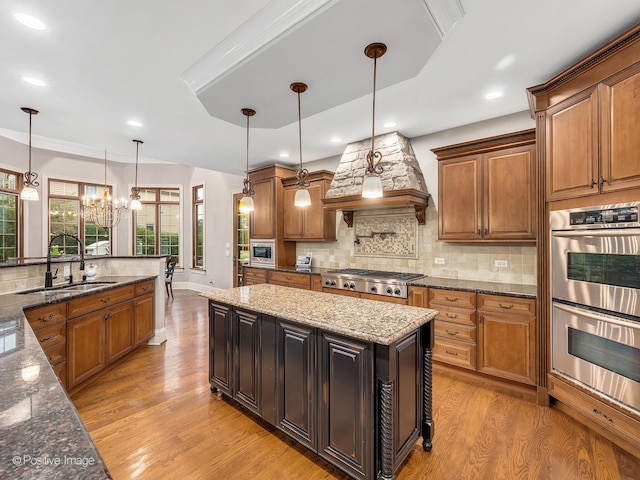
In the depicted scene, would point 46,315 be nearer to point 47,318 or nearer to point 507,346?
point 47,318

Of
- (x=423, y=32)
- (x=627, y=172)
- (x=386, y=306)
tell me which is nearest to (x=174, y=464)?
(x=386, y=306)

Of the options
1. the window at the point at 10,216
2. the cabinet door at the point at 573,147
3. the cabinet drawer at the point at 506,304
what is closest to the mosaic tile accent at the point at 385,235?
the cabinet drawer at the point at 506,304

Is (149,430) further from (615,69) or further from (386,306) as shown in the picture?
(615,69)

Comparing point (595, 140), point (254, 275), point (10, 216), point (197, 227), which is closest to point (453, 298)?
point (595, 140)

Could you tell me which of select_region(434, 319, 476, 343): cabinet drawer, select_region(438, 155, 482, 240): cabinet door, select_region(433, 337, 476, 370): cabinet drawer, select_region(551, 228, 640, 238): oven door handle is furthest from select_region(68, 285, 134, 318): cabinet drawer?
select_region(551, 228, 640, 238): oven door handle

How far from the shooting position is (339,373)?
67.4 inches

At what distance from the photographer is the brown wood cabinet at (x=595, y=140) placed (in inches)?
74.9

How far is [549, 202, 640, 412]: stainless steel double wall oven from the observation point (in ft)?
6.21

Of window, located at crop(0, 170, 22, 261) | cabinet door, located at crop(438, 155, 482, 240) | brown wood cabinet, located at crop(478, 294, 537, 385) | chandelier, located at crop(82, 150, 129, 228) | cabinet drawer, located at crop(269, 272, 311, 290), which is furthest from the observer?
chandelier, located at crop(82, 150, 129, 228)

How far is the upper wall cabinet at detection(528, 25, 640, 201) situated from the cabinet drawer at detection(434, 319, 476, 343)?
55.4 inches

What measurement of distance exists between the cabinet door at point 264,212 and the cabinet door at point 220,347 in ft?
8.21

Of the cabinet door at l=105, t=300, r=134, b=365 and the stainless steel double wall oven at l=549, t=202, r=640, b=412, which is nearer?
the stainless steel double wall oven at l=549, t=202, r=640, b=412

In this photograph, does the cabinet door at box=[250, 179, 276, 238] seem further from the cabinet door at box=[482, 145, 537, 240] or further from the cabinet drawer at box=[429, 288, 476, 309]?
the cabinet door at box=[482, 145, 537, 240]

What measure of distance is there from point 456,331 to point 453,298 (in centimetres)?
34
